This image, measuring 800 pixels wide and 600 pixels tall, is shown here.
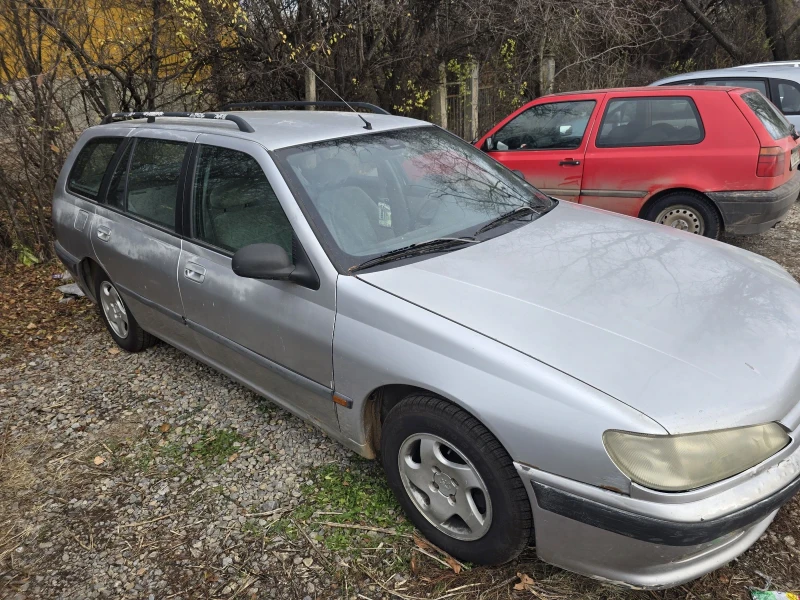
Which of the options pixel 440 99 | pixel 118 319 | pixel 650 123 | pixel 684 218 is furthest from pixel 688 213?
pixel 440 99

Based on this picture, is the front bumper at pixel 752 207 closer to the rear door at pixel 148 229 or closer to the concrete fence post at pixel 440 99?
the rear door at pixel 148 229

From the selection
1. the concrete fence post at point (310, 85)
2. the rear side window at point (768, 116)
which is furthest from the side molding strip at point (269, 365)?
the concrete fence post at point (310, 85)

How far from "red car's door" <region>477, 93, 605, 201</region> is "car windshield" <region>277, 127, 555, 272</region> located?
2.70 m

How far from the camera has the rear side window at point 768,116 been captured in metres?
5.16

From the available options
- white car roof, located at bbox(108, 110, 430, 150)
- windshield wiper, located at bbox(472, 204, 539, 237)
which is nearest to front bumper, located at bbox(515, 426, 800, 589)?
windshield wiper, located at bbox(472, 204, 539, 237)

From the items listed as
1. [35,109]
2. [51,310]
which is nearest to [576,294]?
[51,310]

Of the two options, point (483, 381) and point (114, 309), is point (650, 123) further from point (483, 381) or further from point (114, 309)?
point (114, 309)

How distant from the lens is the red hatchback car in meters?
5.05

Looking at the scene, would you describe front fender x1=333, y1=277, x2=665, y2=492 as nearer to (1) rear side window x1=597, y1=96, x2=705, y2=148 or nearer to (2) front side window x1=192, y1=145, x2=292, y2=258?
(2) front side window x1=192, y1=145, x2=292, y2=258

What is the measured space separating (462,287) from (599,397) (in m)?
0.71

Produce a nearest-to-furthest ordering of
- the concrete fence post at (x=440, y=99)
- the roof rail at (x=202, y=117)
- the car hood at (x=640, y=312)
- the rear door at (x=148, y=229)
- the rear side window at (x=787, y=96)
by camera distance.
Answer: the car hood at (x=640, y=312)
the roof rail at (x=202, y=117)
the rear door at (x=148, y=229)
the rear side window at (x=787, y=96)
the concrete fence post at (x=440, y=99)

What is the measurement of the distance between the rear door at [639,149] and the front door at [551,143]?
0.43 ft

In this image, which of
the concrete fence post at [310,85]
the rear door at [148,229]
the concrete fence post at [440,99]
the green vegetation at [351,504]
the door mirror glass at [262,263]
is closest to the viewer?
the door mirror glass at [262,263]

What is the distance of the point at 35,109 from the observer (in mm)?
5984
